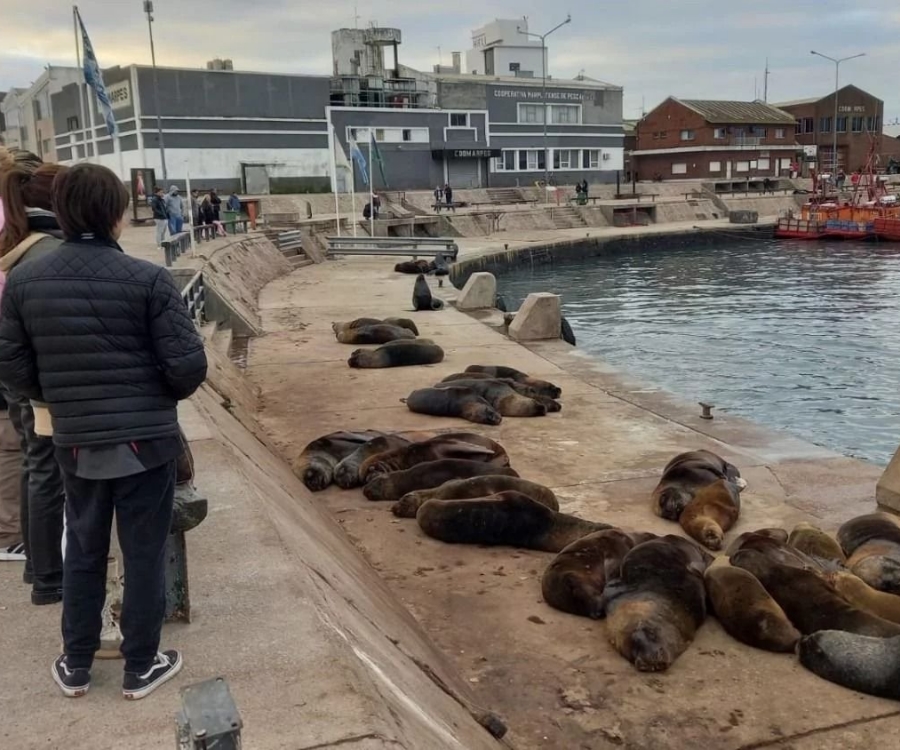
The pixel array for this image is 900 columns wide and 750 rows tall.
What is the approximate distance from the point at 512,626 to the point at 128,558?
3.11m

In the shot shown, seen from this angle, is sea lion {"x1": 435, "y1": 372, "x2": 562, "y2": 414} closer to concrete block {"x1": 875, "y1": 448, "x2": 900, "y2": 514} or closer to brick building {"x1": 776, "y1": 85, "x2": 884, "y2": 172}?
concrete block {"x1": 875, "y1": 448, "x2": 900, "y2": 514}

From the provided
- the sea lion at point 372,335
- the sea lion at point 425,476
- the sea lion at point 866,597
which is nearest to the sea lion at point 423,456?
the sea lion at point 425,476

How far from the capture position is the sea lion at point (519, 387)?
1195cm

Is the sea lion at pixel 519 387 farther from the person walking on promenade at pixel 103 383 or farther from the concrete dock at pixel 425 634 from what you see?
the person walking on promenade at pixel 103 383

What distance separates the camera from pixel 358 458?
9.00 m

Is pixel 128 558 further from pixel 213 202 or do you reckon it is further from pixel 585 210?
pixel 585 210

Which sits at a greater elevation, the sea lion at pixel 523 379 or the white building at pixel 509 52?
the white building at pixel 509 52

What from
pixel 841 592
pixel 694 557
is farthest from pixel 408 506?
pixel 841 592

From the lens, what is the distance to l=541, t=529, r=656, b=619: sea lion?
5914mm

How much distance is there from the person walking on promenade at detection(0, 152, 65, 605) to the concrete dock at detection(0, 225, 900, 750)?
0.23 meters

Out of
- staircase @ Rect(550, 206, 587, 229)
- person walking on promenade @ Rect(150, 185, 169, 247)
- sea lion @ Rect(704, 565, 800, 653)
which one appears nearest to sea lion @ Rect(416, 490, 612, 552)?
sea lion @ Rect(704, 565, 800, 653)

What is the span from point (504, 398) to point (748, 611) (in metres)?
6.56

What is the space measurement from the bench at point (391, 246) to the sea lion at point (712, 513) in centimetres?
2603

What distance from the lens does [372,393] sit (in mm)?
12961
